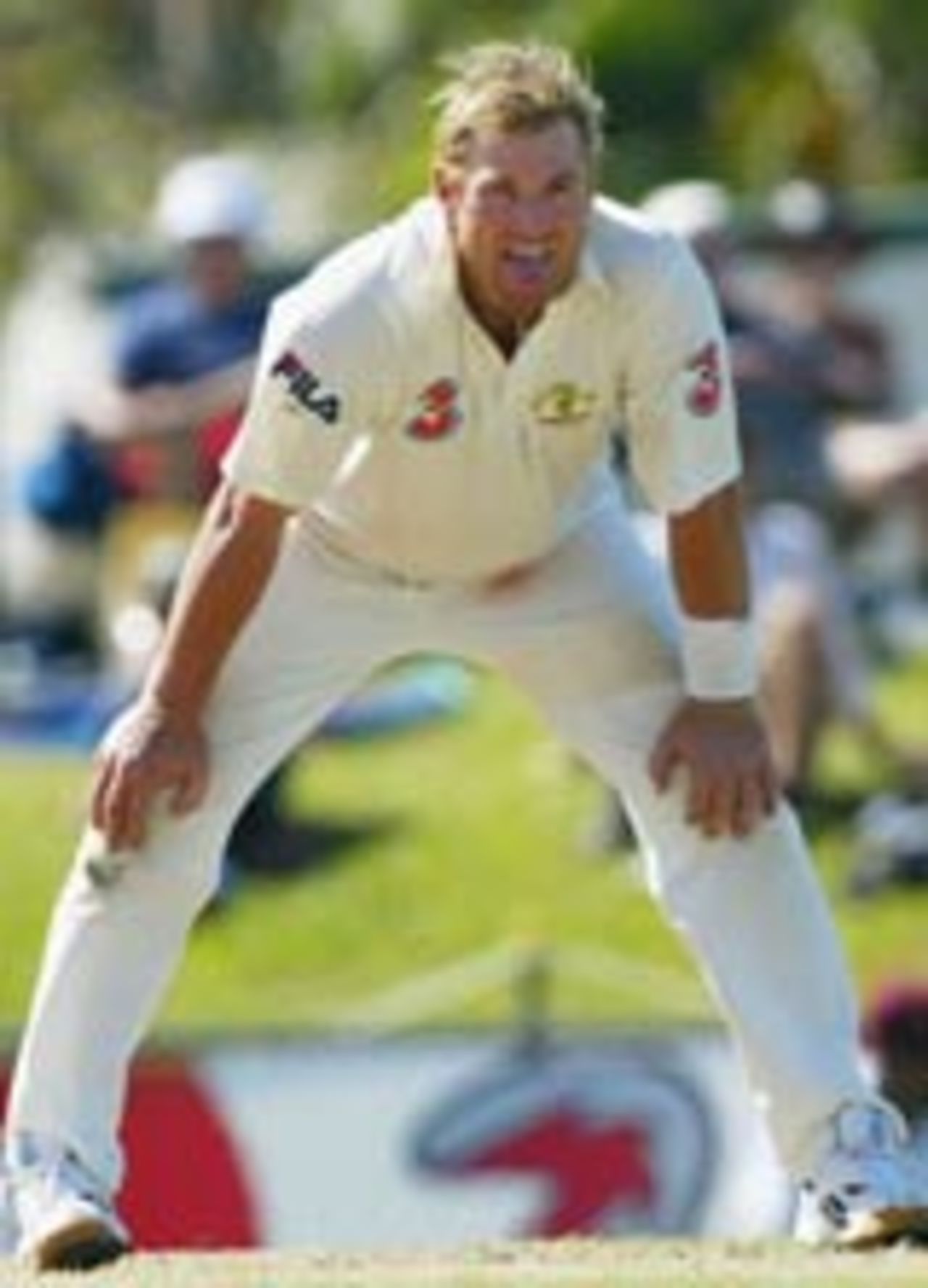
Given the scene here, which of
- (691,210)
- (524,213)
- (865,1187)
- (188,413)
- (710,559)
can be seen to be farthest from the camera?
(188,413)

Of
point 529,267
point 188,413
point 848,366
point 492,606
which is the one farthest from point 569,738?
point 848,366

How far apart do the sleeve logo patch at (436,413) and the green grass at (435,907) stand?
5.01 m

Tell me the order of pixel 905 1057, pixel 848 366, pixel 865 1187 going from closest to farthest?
1. pixel 865 1187
2. pixel 905 1057
3. pixel 848 366

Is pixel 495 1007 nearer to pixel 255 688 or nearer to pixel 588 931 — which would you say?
pixel 588 931

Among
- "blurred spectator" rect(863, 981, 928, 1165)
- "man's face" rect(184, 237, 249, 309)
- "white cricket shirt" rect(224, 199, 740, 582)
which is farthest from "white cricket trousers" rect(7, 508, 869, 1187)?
"man's face" rect(184, 237, 249, 309)

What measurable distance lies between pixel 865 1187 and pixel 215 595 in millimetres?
1381

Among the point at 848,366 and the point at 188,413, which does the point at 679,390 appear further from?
the point at 848,366

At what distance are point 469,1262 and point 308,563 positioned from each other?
112 centimetres

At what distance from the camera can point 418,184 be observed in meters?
22.8

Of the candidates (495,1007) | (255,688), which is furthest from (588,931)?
(255,688)

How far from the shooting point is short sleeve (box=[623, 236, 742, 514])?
29.5 ft

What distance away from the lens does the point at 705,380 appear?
905 cm

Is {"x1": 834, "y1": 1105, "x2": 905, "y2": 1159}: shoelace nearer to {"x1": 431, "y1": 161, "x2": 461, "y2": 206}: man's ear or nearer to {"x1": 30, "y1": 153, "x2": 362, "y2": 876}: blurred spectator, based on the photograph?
{"x1": 431, "y1": 161, "x2": 461, "y2": 206}: man's ear

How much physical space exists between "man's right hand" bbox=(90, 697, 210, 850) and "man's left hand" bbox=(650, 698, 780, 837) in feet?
2.36
